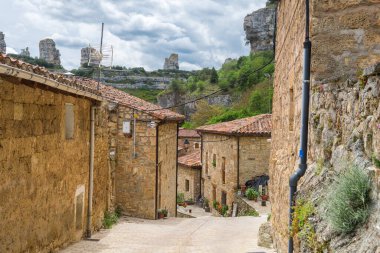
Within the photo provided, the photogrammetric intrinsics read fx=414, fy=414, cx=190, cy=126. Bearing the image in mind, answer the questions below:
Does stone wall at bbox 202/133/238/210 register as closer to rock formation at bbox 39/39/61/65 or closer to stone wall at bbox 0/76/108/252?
stone wall at bbox 0/76/108/252

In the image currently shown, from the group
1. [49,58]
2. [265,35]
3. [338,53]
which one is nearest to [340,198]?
[338,53]

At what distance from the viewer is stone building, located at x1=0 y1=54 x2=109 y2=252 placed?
602 cm

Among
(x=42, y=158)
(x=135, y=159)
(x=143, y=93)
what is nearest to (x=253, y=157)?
(x=135, y=159)

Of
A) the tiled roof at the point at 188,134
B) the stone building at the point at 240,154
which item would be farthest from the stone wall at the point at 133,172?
the tiled roof at the point at 188,134

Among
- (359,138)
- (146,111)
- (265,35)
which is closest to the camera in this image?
(359,138)

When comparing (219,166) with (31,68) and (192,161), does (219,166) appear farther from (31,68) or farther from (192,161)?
(31,68)

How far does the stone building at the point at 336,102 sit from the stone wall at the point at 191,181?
22.8 metres

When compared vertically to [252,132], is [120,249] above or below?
below

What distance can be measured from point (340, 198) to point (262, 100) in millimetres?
39907

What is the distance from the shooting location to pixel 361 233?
9.14ft

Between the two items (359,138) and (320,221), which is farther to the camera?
(320,221)

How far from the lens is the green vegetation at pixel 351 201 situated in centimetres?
283

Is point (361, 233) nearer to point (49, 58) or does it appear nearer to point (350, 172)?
point (350, 172)

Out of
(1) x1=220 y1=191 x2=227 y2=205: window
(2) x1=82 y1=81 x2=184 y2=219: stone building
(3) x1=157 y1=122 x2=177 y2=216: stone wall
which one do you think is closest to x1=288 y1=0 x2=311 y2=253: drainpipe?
(2) x1=82 y1=81 x2=184 y2=219: stone building
